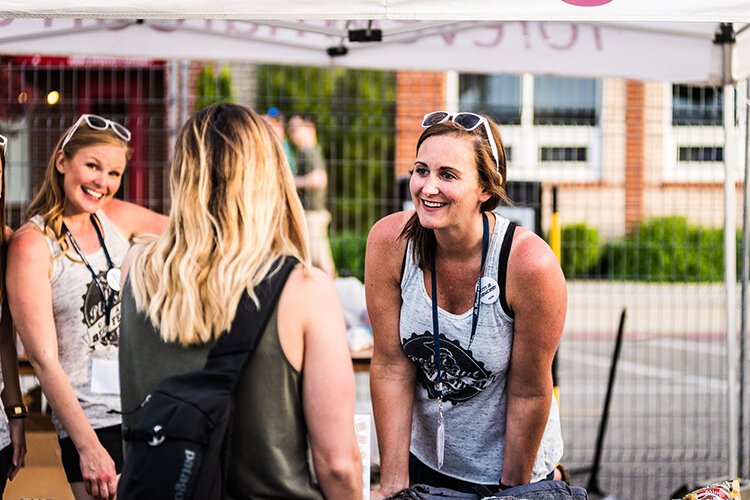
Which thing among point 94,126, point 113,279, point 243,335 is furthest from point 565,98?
point 243,335

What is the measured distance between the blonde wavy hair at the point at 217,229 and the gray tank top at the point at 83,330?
1.16 metres

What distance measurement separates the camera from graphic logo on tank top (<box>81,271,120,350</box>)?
139 inches

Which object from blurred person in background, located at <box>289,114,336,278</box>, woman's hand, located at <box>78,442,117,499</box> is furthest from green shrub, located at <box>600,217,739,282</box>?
woman's hand, located at <box>78,442,117,499</box>

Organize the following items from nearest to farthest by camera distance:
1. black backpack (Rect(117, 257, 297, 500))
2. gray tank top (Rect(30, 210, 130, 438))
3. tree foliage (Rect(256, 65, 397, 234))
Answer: black backpack (Rect(117, 257, 297, 500)) < gray tank top (Rect(30, 210, 130, 438)) < tree foliage (Rect(256, 65, 397, 234))

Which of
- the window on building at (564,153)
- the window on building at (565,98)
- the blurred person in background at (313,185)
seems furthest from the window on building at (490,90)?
the blurred person in background at (313,185)

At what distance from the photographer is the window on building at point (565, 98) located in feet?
43.4

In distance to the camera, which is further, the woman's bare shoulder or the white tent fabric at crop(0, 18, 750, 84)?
the white tent fabric at crop(0, 18, 750, 84)

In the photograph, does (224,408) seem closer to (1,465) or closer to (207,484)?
(207,484)

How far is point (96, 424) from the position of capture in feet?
11.5

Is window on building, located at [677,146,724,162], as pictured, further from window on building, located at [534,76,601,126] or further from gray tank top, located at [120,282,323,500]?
gray tank top, located at [120,282,323,500]

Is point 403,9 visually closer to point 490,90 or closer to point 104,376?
point 104,376

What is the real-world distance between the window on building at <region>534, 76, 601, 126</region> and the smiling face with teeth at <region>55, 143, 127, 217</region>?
29.9 feet

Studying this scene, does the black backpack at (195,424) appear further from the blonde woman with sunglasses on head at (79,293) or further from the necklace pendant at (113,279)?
the necklace pendant at (113,279)

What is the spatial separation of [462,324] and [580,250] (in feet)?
24.2
